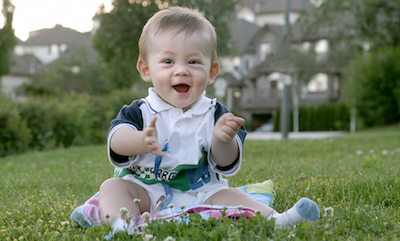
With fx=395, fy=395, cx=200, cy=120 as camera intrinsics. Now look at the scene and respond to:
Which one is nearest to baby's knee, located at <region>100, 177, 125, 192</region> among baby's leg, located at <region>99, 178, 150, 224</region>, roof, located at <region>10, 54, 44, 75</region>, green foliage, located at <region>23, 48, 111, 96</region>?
baby's leg, located at <region>99, 178, 150, 224</region>

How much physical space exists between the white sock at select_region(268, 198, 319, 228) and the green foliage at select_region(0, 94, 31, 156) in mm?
7986

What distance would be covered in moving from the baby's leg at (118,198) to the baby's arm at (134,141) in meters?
0.22

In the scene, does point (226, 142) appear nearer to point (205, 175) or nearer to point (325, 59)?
point (205, 175)

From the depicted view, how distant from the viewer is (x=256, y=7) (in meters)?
50.1

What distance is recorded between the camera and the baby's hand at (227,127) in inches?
84.3

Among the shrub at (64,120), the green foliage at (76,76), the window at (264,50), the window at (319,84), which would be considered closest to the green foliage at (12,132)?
the shrub at (64,120)

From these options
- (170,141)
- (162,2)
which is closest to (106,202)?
(170,141)

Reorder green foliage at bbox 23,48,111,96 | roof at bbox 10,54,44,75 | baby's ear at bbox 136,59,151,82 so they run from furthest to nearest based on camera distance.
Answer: roof at bbox 10,54,44,75 → green foliage at bbox 23,48,111,96 → baby's ear at bbox 136,59,151,82

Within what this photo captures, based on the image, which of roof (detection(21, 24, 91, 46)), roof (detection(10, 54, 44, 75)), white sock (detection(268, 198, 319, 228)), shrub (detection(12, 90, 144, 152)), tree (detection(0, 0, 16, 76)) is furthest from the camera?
roof (detection(21, 24, 91, 46))

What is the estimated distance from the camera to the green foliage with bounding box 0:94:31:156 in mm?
8617

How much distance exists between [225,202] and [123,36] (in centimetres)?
1200

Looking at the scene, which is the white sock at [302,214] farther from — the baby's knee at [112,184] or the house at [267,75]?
the house at [267,75]

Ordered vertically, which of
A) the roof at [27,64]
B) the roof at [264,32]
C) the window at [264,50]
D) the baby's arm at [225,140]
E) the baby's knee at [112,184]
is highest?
the roof at [264,32]

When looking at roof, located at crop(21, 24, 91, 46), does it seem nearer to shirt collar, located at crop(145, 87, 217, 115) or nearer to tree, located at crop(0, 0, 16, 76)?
tree, located at crop(0, 0, 16, 76)
